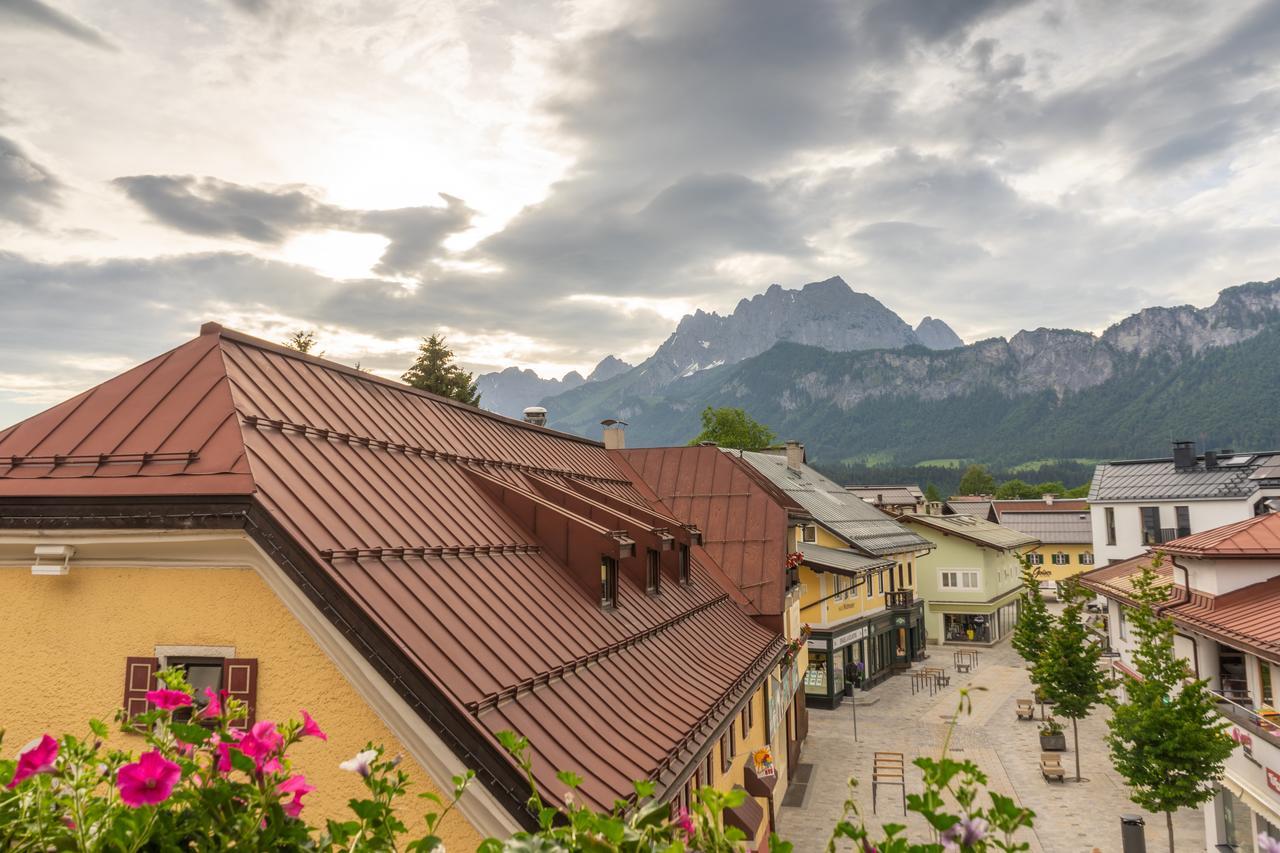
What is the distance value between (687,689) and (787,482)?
32158 mm

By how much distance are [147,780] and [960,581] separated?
208ft

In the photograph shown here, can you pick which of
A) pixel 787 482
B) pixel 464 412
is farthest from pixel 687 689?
pixel 787 482

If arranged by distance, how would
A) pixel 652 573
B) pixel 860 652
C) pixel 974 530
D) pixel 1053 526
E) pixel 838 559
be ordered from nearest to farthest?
pixel 652 573
pixel 838 559
pixel 860 652
pixel 974 530
pixel 1053 526

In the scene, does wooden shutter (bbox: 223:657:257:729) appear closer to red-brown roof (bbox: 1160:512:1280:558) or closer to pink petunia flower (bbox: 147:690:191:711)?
pink petunia flower (bbox: 147:690:191:711)

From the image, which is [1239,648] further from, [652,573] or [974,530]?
[974,530]

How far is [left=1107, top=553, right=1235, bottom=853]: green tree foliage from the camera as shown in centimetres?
1916

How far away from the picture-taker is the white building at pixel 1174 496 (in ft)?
167

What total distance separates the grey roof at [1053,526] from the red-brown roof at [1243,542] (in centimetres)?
7148

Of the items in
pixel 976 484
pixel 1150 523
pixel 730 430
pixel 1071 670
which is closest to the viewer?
pixel 1071 670

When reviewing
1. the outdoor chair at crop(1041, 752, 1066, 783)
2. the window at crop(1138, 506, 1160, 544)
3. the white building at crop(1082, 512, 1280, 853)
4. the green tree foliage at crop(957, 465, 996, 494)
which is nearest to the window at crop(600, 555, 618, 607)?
the white building at crop(1082, 512, 1280, 853)

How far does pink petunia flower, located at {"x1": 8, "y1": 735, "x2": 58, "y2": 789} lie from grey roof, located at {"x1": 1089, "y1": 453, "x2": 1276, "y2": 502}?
196ft

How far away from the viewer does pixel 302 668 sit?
27.4 ft

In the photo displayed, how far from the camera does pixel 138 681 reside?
28.4 feet

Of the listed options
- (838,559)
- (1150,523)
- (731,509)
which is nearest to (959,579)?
(1150,523)
